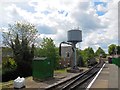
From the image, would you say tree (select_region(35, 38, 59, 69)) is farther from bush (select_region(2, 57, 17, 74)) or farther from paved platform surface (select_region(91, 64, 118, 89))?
→ paved platform surface (select_region(91, 64, 118, 89))

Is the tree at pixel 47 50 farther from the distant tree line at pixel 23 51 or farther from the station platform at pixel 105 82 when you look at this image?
the station platform at pixel 105 82

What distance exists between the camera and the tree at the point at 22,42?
35.5 metres

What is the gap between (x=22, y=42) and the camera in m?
39.3

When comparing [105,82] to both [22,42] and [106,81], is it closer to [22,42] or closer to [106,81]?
[106,81]

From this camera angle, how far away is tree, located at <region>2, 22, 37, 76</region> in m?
35.5

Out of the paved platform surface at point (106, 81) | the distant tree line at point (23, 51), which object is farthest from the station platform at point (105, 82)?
the distant tree line at point (23, 51)

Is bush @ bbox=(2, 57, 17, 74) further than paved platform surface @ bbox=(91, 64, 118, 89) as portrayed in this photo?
Yes

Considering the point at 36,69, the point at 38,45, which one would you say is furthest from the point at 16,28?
the point at 36,69

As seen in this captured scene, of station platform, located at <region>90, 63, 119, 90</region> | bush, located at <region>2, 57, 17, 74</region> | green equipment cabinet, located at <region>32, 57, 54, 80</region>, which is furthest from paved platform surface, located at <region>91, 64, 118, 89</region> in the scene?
bush, located at <region>2, 57, 17, 74</region>

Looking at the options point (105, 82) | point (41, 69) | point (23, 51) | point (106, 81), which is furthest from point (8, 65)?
point (105, 82)

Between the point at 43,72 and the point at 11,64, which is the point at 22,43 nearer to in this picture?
the point at 11,64

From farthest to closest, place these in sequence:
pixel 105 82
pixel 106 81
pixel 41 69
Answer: pixel 106 81
pixel 41 69
pixel 105 82

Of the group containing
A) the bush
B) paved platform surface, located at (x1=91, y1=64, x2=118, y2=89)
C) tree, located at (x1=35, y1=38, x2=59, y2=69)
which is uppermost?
tree, located at (x1=35, y1=38, x2=59, y2=69)

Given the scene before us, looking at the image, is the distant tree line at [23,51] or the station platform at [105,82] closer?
the station platform at [105,82]
